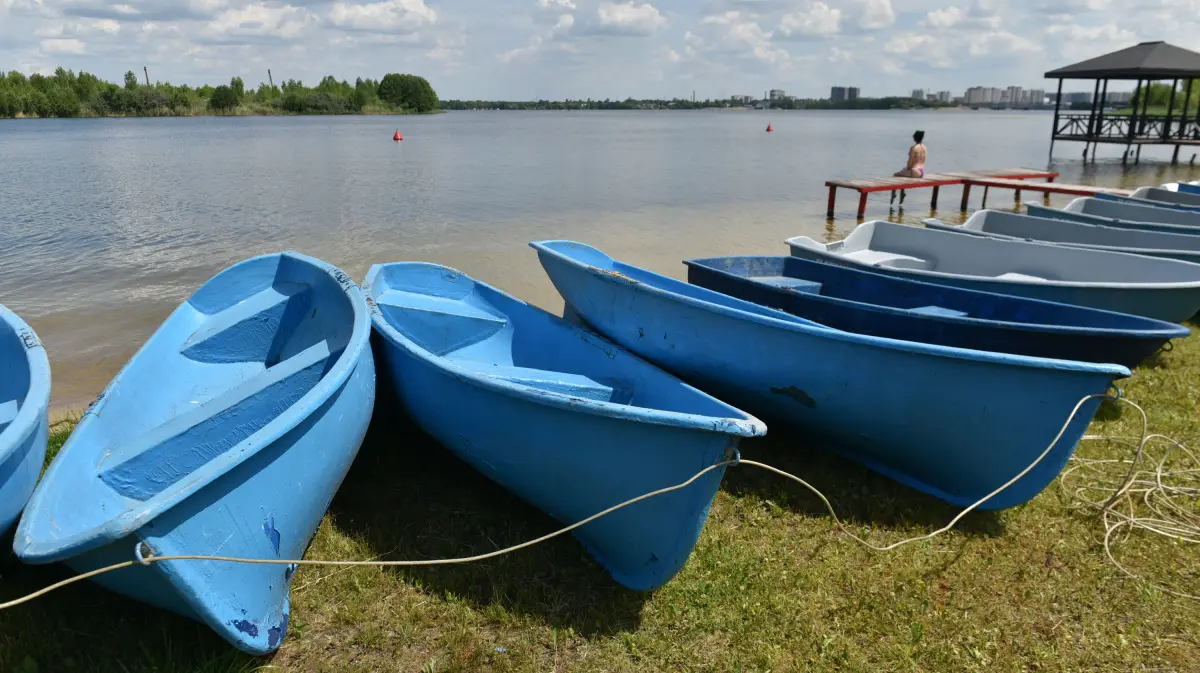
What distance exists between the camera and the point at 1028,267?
7.39 m

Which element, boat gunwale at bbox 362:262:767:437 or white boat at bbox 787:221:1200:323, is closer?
A: boat gunwale at bbox 362:262:767:437

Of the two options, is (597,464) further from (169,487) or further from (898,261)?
(898,261)

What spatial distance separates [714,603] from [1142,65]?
28.0 metres

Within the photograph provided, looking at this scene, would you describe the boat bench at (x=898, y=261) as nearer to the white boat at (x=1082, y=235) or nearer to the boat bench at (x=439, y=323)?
the white boat at (x=1082, y=235)

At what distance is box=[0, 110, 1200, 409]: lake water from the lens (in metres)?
10.2

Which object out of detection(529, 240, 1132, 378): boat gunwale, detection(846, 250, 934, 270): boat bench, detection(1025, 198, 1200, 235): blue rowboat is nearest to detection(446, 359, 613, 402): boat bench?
detection(529, 240, 1132, 378): boat gunwale

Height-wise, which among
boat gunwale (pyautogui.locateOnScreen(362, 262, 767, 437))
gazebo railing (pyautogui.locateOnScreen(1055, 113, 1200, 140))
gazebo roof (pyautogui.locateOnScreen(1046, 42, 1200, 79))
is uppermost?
gazebo roof (pyautogui.locateOnScreen(1046, 42, 1200, 79))

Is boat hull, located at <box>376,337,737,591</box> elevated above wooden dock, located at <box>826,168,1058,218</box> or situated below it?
below

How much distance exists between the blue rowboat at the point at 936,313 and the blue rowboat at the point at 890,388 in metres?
0.80

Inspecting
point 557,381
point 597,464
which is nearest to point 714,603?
point 597,464

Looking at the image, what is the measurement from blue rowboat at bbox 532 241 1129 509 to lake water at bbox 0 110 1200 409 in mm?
5044

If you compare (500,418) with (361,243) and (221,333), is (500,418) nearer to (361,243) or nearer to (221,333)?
(221,333)

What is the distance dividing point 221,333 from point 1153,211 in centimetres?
1201

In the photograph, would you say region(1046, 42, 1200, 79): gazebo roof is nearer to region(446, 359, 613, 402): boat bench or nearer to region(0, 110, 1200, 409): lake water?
region(0, 110, 1200, 409): lake water
